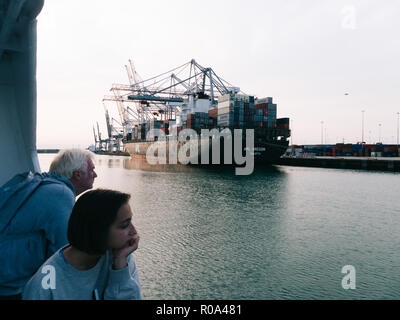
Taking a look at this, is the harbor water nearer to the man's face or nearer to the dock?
the man's face

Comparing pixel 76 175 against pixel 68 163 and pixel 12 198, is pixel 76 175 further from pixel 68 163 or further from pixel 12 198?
pixel 12 198

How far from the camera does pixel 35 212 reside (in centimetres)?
180

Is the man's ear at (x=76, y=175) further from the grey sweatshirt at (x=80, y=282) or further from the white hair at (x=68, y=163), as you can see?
the grey sweatshirt at (x=80, y=282)

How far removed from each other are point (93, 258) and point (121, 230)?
190 mm

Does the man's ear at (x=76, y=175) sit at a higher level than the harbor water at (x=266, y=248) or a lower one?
higher

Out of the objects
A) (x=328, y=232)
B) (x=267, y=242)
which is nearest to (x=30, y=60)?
(x=267, y=242)

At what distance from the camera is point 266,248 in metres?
9.09

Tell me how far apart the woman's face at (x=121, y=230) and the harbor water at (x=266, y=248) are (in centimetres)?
511

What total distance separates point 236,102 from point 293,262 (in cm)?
3751

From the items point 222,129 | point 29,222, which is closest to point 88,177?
point 29,222

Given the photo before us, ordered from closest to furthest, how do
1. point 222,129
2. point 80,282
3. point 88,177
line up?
1. point 80,282
2. point 88,177
3. point 222,129

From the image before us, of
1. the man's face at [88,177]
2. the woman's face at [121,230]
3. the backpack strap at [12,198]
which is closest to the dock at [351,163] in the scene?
the man's face at [88,177]

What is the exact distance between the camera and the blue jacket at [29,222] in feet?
5.82

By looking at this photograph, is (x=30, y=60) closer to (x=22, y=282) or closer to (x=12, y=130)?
(x=12, y=130)
